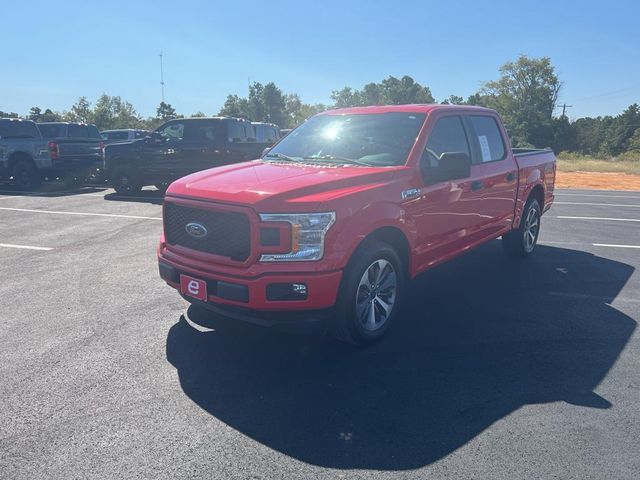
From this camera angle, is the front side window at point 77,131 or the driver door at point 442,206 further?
the front side window at point 77,131

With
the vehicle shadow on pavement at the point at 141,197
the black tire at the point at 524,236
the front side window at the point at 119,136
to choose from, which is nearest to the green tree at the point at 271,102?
the front side window at the point at 119,136

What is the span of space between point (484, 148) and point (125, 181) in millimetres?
10744

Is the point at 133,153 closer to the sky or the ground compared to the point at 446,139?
closer to the ground

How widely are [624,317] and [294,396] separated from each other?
347 cm

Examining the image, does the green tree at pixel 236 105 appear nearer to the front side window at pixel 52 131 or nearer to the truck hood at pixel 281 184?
the front side window at pixel 52 131

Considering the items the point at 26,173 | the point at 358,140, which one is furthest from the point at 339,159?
the point at 26,173

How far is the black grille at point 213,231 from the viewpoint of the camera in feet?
12.3

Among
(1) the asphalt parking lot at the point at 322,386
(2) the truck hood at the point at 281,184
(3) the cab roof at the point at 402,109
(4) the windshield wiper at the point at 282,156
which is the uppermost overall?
(3) the cab roof at the point at 402,109

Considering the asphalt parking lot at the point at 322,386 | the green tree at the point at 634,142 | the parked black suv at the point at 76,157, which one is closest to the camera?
the asphalt parking lot at the point at 322,386

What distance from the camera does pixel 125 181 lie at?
45.5 ft

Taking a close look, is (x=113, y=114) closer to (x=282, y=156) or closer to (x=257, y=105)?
(x=257, y=105)

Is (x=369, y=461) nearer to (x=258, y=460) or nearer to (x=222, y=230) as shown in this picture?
(x=258, y=460)

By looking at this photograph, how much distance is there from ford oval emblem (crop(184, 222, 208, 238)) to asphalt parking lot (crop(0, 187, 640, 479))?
3.02ft

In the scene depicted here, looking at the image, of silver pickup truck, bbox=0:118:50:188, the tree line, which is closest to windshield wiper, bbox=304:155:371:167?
silver pickup truck, bbox=0:118:50:188
